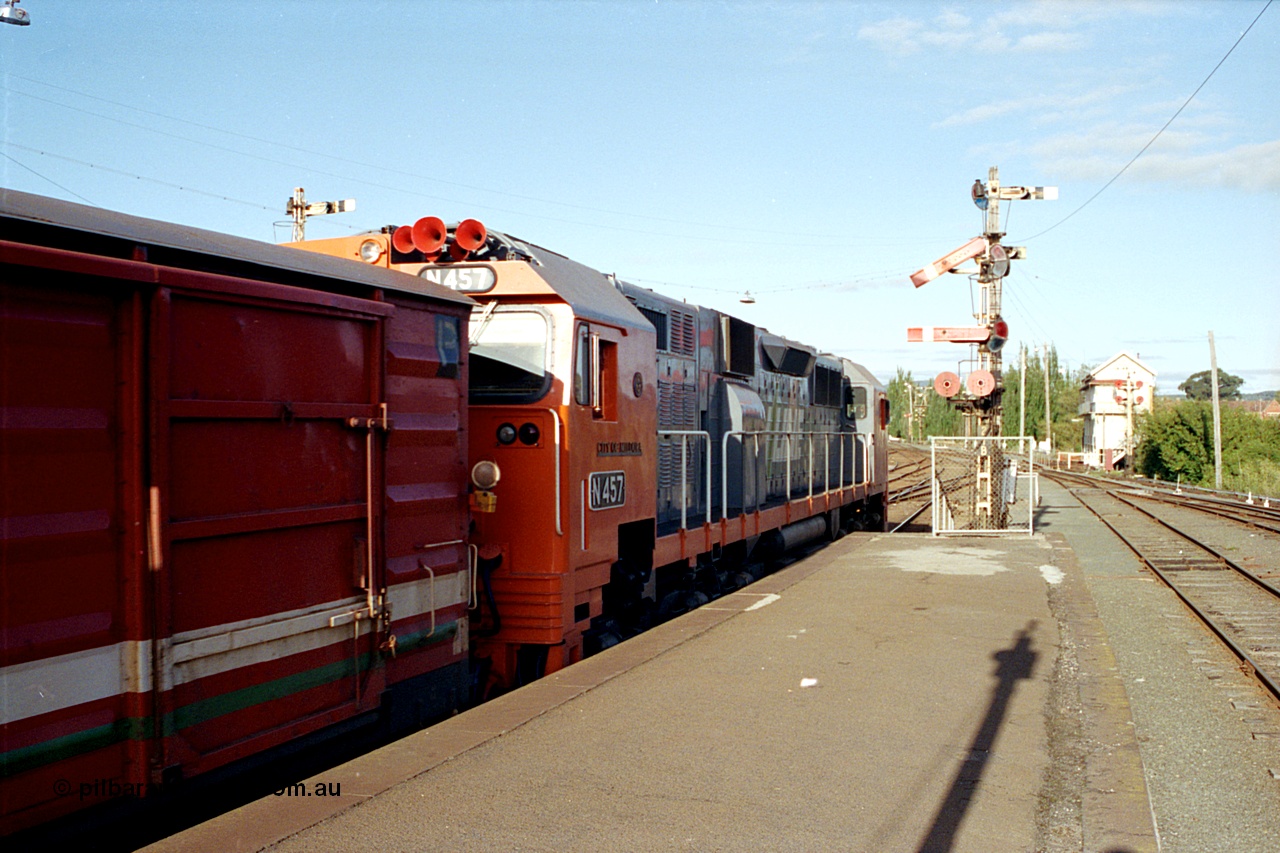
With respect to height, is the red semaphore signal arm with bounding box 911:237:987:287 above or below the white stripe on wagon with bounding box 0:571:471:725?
above

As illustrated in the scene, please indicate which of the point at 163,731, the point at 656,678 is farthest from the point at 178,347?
the point at 656,678

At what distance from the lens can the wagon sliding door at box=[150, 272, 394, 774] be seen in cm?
390

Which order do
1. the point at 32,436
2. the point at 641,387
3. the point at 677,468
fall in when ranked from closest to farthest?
the point at 32,436 < the point at 641,387 < the point at 677,468

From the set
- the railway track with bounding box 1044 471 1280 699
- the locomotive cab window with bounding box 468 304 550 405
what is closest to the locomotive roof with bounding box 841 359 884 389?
the railway track with bounding box 1044 471 1280 699

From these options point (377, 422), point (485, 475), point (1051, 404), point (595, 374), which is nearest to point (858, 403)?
point (595, 374)

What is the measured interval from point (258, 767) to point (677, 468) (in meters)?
6.00

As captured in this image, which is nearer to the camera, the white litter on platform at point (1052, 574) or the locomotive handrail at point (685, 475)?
the locomotive handrail at point (685, 475)

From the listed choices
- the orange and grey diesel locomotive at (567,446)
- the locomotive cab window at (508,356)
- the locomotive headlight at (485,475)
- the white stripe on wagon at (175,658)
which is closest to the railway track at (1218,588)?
the orange and grey diesel locomotive at (567,446)

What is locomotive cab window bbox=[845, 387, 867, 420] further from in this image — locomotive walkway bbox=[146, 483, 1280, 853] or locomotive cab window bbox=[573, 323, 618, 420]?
locomotive cab window bbox=[573, 323, 618, 420]

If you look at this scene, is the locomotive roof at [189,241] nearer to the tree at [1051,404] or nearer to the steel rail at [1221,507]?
the steel rail at [1221,507]

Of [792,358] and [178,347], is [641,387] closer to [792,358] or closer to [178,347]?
[178,347]

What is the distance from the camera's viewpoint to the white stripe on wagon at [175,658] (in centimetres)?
335

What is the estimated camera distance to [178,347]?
391 centimetres

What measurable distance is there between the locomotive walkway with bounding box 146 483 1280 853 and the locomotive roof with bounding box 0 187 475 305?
231cm
